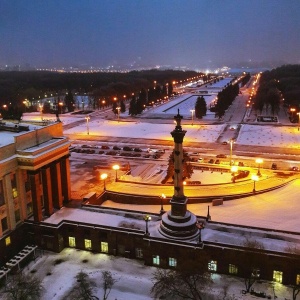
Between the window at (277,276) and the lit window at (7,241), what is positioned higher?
the lit window at (7,241)

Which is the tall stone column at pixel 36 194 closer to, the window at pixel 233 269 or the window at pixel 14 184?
the window at pixel 14 184

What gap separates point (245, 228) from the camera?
34.6 m

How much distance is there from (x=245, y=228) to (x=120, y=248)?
38.1 feet

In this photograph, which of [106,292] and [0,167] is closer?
[106,292]

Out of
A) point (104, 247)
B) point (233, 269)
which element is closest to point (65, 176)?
point (104, 247)

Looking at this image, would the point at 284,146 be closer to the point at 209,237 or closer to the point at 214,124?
the point at 214,124

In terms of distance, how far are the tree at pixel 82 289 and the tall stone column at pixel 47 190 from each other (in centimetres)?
950

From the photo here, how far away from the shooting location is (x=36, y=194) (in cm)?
3578

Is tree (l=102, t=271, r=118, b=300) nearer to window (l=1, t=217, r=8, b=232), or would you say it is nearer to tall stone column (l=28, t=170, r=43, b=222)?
tall stone column (l=28, t=170, r=43, b=222)

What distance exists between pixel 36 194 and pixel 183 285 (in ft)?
53.1

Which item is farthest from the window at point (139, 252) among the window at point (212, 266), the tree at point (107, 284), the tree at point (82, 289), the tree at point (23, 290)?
the tree at point (23, 290)

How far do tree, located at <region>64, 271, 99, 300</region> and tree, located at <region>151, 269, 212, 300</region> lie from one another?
466cm

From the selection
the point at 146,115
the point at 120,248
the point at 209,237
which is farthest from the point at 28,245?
the point at 146,115

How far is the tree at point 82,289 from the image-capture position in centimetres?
2641
